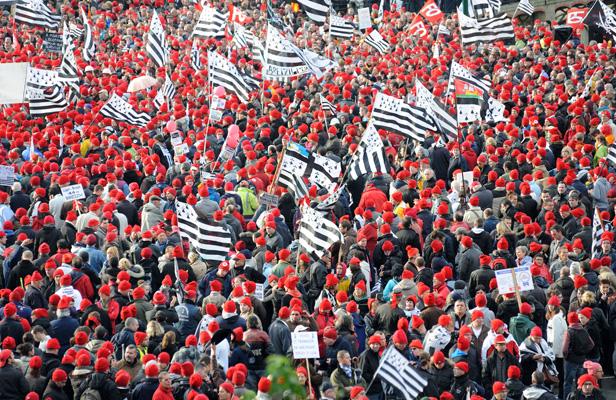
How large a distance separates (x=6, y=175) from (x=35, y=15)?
47.6 ft

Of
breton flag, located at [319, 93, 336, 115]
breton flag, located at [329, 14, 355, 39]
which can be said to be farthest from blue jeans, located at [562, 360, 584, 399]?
breton flag, located at [329, 14, 355, 39]

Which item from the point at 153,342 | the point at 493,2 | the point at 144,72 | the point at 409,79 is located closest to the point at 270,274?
the point at 153,342

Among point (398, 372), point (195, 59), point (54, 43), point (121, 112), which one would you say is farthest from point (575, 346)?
point (54, 43)

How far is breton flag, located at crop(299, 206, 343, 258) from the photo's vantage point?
1855 cm

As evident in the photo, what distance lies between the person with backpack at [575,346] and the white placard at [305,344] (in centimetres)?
349

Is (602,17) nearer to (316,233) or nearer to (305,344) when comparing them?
(316,233)

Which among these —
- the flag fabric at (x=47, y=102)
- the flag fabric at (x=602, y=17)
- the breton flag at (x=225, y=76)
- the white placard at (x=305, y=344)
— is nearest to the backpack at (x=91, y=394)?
the white placard at (x=305, y=344)

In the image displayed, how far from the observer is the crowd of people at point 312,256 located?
15719 mm

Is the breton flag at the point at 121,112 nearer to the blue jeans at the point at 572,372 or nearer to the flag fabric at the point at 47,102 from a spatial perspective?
the flag fabric at the point at 47,102

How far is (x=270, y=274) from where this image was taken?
18781 mm

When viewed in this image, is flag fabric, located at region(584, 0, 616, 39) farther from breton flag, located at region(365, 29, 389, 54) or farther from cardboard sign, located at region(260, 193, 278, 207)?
cardboard sign, located at region(260, 193, 278, 207)

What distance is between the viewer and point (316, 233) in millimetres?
18656

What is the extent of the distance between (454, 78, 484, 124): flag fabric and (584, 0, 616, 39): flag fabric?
6294 millimetres

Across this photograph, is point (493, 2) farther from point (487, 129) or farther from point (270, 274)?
point (270, 274)
